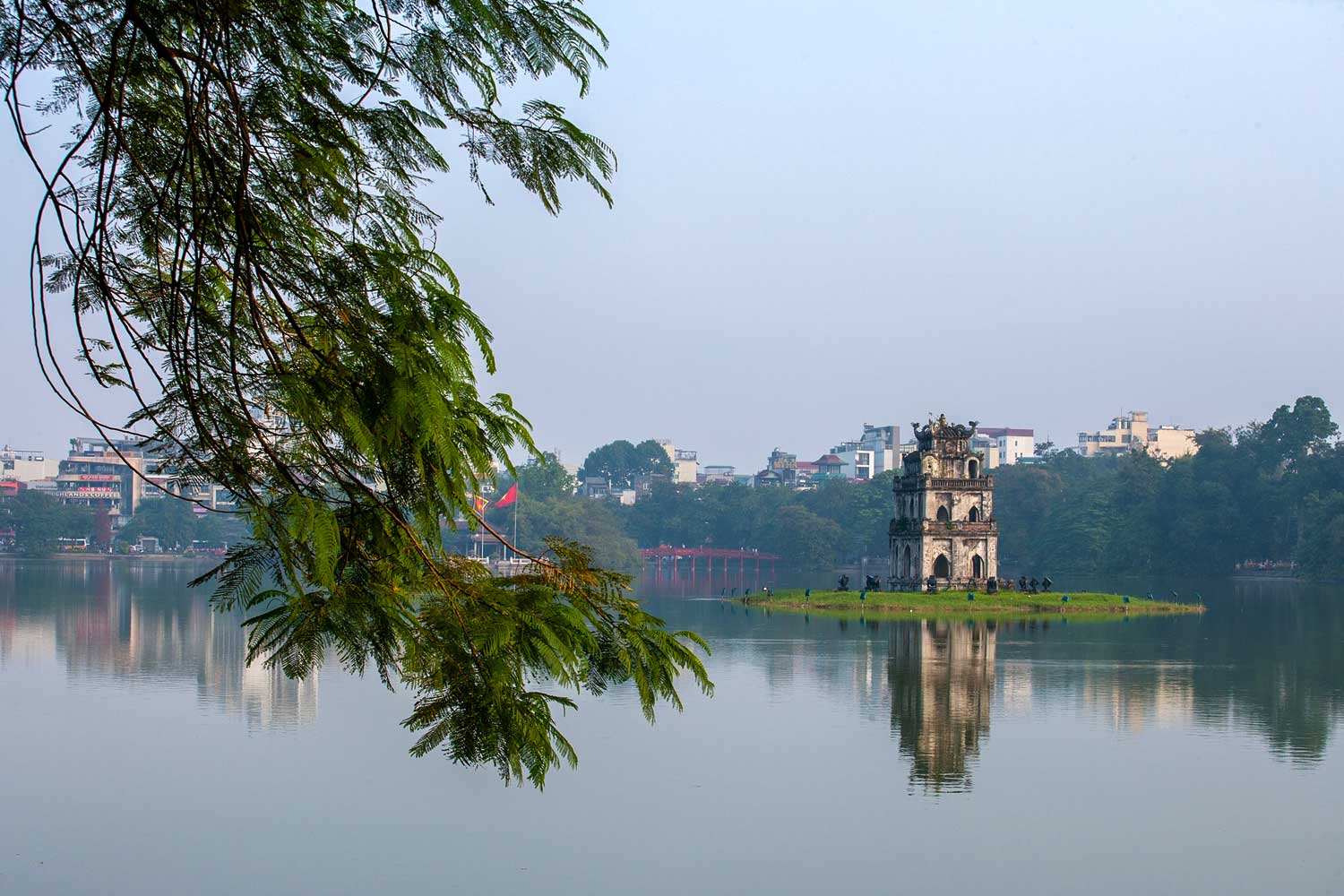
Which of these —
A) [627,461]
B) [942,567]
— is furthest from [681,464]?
[942,567]

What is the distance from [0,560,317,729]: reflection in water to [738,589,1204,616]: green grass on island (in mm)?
22406

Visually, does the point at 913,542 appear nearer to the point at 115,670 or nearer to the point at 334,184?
the point at 115,670

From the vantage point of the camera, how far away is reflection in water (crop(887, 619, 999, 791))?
2377 cm

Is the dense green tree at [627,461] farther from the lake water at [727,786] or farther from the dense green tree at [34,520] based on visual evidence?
the lake water at [727,786]

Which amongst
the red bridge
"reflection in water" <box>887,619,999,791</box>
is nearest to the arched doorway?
"reflection in water" <box>887,619,999,791</box>

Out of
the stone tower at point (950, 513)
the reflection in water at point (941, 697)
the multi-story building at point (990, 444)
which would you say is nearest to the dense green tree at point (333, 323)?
the reflection in water at point (941, 697)

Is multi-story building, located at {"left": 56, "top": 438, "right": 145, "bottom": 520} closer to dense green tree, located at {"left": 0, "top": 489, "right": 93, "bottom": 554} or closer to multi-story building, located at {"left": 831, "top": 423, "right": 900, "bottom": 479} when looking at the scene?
dense green tree, located at {"left": 0, "top": 489, "right": 93, "bottom": 554}

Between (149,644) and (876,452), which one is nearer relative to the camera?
(149,644)

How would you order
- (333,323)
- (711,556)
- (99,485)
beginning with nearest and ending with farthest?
(333,323) < (711,556) < (99,485)

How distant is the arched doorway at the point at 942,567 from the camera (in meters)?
59.0

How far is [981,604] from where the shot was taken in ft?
179

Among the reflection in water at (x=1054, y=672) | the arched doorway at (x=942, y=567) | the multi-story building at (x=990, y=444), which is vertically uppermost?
the multi-story building at (x=990, y=444)

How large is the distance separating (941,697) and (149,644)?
22.0 metres

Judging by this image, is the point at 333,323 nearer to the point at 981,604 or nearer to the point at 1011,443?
the point at 981,604
